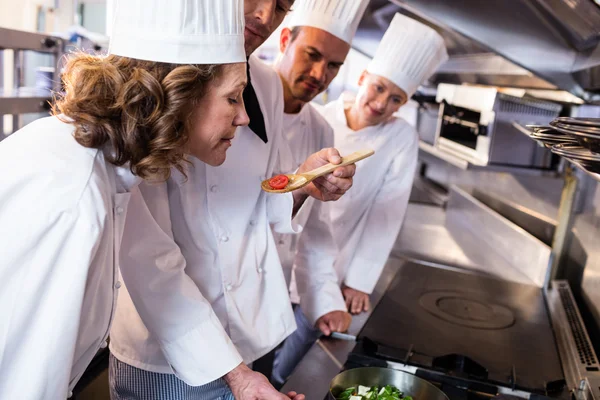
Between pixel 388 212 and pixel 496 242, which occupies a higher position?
pixel 388 212

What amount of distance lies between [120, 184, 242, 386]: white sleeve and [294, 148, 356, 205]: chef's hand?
0.34m

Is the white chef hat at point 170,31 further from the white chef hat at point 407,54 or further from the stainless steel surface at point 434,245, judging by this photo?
the stainless steel surface at point 434,245

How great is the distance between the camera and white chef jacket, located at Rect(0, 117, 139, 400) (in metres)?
0.67

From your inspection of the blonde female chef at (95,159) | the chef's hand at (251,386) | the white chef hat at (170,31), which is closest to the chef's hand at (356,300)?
the chef's hand at (251,386)

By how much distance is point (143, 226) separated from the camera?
99cm

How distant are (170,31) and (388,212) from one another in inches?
51.4

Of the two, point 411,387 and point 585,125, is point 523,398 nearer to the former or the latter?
point 411,387

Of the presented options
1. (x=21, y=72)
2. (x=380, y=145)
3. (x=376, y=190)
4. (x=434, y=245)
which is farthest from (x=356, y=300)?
(x=21, y=72)

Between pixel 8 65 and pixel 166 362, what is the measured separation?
10.5 ft

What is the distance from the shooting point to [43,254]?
678mm

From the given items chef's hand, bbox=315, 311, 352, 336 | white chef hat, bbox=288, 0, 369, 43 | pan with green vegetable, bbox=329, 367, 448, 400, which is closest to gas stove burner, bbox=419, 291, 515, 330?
chef's hand, bbox=315, 311, 352, 336

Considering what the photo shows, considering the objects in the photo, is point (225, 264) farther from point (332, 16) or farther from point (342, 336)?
point (332, 16)

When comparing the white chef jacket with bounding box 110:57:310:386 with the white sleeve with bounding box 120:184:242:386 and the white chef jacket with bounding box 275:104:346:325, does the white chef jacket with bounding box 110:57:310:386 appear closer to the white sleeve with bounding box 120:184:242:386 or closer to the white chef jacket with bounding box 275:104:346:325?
the white sleeve with bounding box 120:184:242:386

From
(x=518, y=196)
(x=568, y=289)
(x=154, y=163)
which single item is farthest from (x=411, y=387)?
(x=518, y=196)
